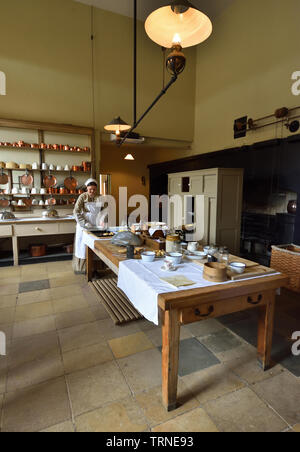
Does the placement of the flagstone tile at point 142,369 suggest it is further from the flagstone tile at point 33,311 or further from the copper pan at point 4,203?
the copper pan at point 4,203

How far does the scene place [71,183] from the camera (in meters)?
5.70

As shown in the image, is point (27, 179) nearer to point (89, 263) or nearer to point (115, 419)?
point (89, 263)

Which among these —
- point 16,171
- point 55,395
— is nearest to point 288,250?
point 55,395

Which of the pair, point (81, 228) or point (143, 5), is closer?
point (81, 228)

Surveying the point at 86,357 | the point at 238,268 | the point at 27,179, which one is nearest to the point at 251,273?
the point at 238,268

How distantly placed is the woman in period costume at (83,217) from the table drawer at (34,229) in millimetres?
1134

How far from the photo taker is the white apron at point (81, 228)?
3.95m

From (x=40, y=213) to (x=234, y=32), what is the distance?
607 centimetres

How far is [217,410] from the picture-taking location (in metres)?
1.66

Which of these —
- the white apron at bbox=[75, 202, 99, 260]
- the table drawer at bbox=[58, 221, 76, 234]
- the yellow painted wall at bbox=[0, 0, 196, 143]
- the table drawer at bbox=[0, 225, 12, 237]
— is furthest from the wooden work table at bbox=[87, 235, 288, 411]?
the yellow painted wall at bbox=[0, 0, 196, 143]

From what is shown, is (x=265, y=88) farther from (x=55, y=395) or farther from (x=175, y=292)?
(x=55, y=395)

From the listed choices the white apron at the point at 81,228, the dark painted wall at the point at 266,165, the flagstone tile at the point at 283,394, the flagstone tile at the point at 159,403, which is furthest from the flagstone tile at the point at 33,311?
the dark painted wall at the point at 266,165

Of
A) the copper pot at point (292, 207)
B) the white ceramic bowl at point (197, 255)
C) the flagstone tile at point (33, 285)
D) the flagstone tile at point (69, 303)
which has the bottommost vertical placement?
the flagstone tile at point (69, 303)

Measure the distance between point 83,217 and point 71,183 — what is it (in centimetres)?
190
